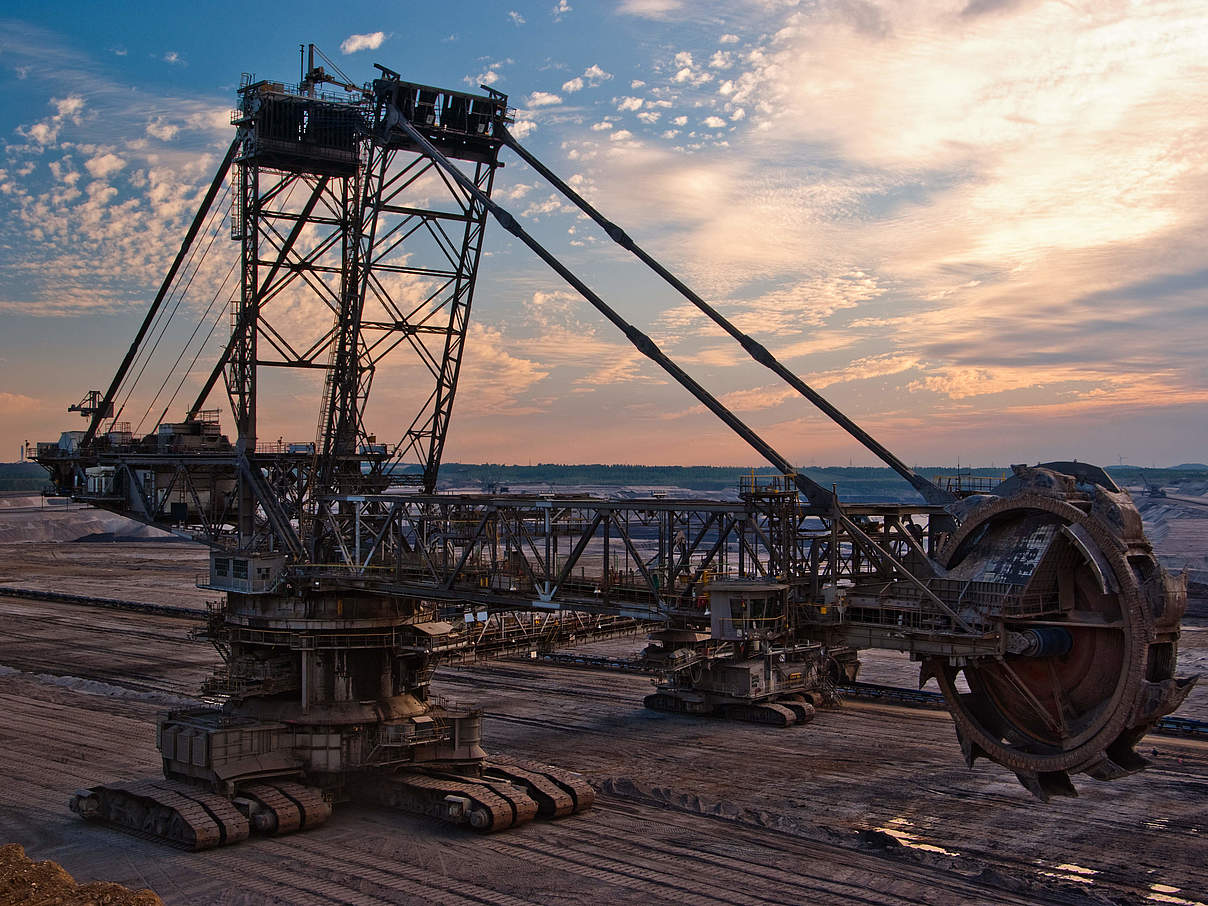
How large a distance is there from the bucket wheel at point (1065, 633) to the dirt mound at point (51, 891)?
56.4 ft

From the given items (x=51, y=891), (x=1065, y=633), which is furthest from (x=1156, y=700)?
(x=51, y=891)

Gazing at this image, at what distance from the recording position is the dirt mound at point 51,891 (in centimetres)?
2030

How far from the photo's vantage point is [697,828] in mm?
29781

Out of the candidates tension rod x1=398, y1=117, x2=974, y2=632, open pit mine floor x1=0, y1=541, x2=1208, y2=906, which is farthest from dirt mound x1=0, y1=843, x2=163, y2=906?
tension rod x1=398, y1=117, x2=974, y2=632

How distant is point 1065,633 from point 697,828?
1222 centimetres

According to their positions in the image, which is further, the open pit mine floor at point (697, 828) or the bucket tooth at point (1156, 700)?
the open pit mine floor at point (697, 828)

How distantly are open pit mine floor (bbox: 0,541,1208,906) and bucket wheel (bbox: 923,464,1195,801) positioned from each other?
474 centimetres

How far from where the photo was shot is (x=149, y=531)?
17275 cm

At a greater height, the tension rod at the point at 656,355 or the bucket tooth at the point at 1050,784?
the tension rod at the point at 656,355

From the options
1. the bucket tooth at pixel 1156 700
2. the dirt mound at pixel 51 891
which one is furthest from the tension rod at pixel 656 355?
the dirt mound at pixel 51 891

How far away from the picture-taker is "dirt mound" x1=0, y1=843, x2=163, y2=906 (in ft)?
66.6

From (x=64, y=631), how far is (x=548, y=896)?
57157 mm

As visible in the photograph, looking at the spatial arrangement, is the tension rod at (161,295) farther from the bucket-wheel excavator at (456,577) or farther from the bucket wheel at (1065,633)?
the bucket wheel at (1065,633)

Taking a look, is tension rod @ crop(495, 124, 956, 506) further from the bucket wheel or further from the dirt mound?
the dirt mound
